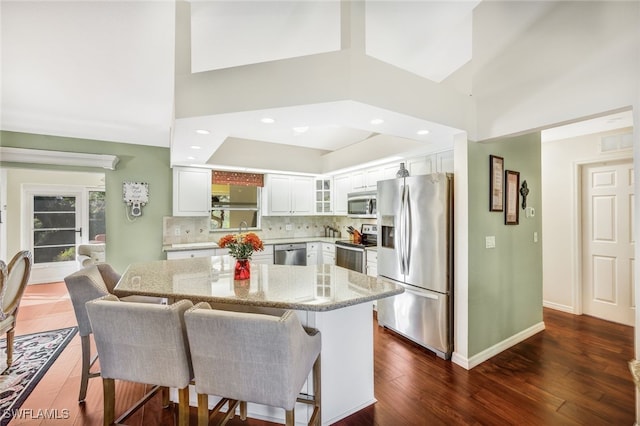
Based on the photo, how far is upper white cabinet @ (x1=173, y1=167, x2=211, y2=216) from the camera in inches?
175

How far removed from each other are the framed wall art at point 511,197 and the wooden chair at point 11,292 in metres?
4.62

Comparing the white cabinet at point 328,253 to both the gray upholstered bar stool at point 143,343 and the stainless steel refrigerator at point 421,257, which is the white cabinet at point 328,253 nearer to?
the stainless steel refrigerator at point 421,257

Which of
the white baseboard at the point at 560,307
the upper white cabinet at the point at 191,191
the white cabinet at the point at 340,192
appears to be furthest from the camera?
the white cabinet at the point at 340,192

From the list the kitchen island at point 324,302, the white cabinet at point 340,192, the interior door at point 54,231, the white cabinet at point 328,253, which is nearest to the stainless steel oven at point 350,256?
the white cabinet at point 328,253

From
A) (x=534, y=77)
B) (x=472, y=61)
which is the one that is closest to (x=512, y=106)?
(x=534, y=77)

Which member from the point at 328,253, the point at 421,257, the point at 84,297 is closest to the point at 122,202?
the point at 84,297

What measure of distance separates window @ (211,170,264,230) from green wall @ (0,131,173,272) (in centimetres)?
72

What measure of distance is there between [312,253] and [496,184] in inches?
124

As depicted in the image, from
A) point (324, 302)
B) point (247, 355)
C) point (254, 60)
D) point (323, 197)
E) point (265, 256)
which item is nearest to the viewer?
point (247, 355)

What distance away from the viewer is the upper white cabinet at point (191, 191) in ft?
14.6

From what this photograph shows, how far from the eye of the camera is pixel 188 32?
1.99m

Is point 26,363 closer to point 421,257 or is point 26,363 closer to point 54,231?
point 421,257

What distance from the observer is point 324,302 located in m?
1.60

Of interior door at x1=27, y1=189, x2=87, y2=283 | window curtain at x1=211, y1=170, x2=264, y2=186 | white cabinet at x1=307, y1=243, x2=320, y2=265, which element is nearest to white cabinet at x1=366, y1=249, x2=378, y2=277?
white cabinet at x1=307, y1=243, x2=320, y2=265
